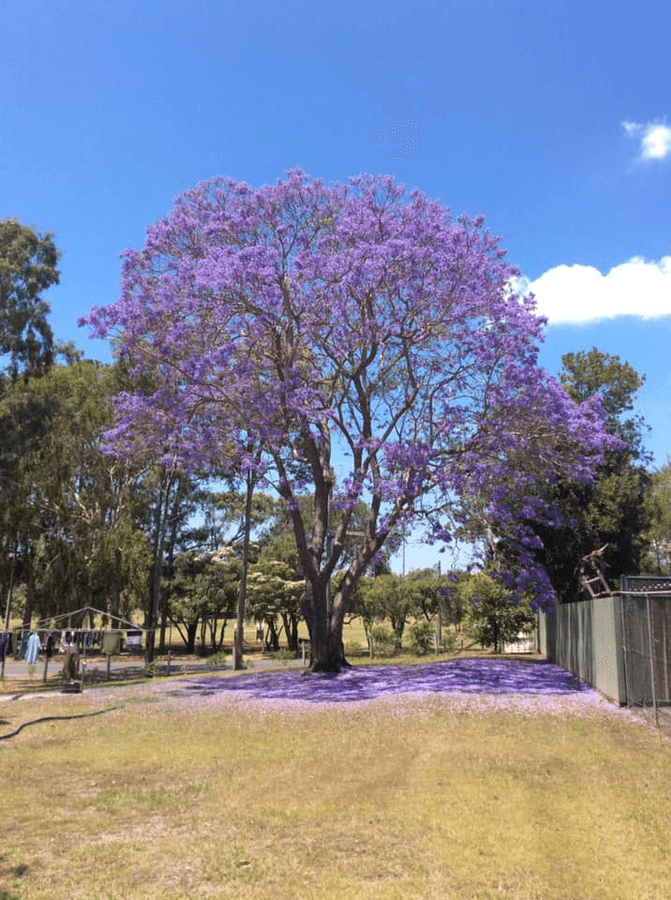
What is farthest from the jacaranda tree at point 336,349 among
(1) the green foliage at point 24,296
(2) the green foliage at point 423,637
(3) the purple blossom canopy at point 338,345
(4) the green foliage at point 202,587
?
(4) the green foliage at point 202,587

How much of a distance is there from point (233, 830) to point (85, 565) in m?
29.7

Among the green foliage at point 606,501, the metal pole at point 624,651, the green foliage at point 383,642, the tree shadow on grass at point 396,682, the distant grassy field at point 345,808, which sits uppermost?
the green foliage at point 606,501

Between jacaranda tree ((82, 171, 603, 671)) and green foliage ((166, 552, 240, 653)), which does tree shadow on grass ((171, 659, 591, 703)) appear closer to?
jacaranda tree ((82, 171, 603, 671))

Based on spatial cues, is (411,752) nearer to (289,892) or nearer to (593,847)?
(593,847)

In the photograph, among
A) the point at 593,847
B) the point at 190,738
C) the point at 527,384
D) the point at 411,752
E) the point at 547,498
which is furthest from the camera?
the point at 547,498

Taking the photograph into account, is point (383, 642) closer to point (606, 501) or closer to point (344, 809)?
point (606, 501)

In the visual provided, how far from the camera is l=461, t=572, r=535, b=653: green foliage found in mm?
30781

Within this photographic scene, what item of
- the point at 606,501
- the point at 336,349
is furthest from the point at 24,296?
the point at 606,501

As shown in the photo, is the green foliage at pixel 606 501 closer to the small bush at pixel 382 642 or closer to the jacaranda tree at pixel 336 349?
the jacaranda tree at pixel 336 349

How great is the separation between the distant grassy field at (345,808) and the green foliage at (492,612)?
17.6m

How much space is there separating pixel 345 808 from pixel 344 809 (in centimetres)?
4

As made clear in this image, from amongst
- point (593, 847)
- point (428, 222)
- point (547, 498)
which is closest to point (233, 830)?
point (593, 847)

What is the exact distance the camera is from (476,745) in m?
10.7

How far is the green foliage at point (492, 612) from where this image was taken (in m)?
30.8
